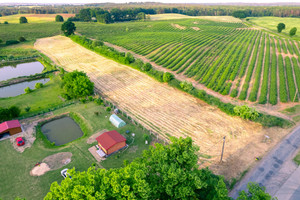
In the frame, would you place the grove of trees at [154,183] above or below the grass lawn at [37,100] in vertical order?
above

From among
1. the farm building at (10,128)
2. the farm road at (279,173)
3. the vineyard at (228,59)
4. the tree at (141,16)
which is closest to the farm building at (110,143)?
the farm building at (10,128)

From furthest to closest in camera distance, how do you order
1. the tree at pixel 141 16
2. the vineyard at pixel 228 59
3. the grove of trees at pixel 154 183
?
1. the tree at pixel 141 16
2. the vineyard at pixel 228 59
3. the grove of trees at pixel 154 183

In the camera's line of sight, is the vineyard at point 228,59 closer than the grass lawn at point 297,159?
No

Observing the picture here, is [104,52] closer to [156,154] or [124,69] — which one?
[124,69]

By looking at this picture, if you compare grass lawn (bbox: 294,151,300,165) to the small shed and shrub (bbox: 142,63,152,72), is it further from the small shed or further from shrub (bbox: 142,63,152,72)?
shrub (bbox: 142,63,152,72)

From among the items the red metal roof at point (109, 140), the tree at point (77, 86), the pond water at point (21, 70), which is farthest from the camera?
the pond water at point (21, 70)

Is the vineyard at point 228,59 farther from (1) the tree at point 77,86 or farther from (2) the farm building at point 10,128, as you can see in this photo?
(2) the farm building at point 10,128

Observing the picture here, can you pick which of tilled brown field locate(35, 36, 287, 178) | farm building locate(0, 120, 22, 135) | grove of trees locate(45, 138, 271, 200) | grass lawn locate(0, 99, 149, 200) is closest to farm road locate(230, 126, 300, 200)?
tilled brown field locate(35, 36, 287, 178)
